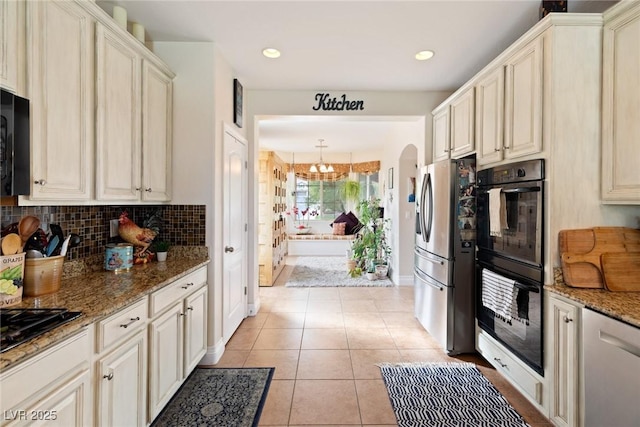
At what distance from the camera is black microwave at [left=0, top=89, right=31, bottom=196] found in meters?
1.20

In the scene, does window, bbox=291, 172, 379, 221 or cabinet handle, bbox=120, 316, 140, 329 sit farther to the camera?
window, bbox=291, 172, 379, 221

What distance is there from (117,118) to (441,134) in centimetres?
290

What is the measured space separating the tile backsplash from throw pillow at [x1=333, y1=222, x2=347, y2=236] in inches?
218

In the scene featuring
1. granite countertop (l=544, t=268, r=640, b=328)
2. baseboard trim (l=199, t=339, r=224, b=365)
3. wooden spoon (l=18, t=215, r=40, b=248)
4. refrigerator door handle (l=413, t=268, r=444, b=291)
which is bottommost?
baseboard trim (l=199, t=339, r=224, b=365)

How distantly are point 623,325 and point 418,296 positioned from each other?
2059 mm

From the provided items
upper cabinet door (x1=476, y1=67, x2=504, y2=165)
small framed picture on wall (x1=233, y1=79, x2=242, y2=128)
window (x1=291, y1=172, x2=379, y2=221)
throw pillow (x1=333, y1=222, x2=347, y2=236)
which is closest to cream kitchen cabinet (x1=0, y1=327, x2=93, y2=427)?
small framed picture on wall (x1=233, y1=79, x2=242, y2=128)

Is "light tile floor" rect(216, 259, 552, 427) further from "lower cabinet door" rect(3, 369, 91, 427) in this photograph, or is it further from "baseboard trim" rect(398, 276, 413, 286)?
"lower cabinet door" rect(3, 369, 91, 427)

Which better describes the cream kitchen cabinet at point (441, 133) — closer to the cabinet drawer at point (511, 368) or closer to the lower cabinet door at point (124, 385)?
the cabinet drawer at point (511, 368)

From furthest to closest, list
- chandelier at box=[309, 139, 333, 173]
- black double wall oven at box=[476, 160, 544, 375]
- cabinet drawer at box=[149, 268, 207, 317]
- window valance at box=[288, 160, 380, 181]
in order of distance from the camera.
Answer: window valance at box=[288, 160, 380, 181]
chandelier at box=[309, 139, 333, 173]
black double wall oven at box=[476, 160, 544, 375]
cabinet drawer at box=[149, 268, 207, 317]

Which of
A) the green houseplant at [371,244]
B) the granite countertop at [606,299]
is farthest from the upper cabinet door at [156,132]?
the green houseplant at [371,244]

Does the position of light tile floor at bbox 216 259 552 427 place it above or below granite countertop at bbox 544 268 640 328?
below

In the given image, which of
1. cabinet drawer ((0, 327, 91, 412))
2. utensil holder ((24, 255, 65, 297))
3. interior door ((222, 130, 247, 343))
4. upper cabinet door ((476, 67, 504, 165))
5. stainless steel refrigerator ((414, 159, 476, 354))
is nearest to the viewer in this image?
cabinet drawer ((0, 327, 91, 412))

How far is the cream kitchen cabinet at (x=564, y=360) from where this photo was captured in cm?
163

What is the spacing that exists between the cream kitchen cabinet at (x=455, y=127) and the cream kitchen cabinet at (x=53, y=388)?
114 inches
